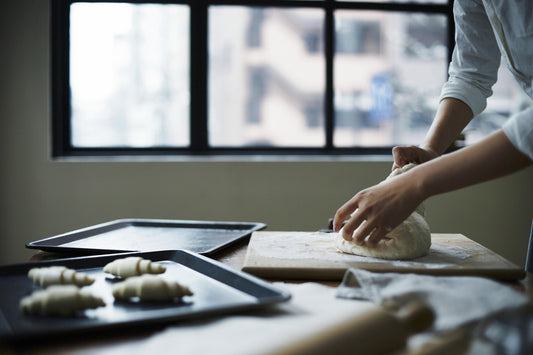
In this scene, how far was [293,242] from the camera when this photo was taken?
1.15 meters

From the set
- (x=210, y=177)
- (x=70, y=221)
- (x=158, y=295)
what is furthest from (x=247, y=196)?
(x=158, y=295)

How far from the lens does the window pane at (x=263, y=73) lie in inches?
116

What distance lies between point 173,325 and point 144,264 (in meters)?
0.20

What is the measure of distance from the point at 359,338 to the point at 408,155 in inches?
29.4

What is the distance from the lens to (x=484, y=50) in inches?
54.6

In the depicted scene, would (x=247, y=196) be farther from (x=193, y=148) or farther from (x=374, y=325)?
(x=374, y=325)

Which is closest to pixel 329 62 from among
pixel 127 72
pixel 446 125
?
pixel 127 72

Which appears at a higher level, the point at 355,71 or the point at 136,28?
the point at 136,28

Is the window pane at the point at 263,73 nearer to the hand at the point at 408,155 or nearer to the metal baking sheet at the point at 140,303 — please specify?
the hand at the point at 408,155

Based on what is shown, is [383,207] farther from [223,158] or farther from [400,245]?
[223,158]

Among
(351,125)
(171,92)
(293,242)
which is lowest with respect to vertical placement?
(293,242)

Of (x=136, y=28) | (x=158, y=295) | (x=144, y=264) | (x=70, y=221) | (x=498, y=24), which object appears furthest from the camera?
(x=136, y=28)

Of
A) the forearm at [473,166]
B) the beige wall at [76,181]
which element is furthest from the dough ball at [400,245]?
the beige wall at [76,181]

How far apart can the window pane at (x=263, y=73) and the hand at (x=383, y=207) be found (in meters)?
2.09
